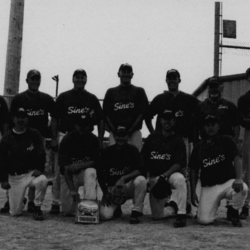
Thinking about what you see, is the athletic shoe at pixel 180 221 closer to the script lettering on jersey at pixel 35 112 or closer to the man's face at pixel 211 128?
the man's face at pixel 211 128

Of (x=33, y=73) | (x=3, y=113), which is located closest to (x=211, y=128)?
(x=33, y=73)

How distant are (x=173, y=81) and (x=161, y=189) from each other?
4.85 ft

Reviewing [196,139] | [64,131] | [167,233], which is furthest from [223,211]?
[64,131]

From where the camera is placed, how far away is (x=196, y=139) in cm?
629

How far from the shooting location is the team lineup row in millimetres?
5672

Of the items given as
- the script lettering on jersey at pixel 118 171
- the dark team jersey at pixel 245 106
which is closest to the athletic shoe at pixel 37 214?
the script lettering on jersey at pixel 118 171

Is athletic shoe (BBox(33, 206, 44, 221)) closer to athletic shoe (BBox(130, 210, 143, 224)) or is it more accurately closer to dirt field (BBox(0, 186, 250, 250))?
dirt field (BBox(0, 186, 250, 250))

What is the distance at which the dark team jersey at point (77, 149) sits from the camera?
235 inches

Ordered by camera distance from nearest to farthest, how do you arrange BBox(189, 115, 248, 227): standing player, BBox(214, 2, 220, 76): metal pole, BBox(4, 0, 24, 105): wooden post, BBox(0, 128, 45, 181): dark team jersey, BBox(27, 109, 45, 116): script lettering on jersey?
BBox(189, 115, 248, 227): standing player, BBox(0, 128, 45, 181): dark team jersey, BBox(27, 109, 45, 116): script lettering on jersey, BBox(4, 0, 24, 105): wooden post, BBox(214, 2, 220, 76): metal pole

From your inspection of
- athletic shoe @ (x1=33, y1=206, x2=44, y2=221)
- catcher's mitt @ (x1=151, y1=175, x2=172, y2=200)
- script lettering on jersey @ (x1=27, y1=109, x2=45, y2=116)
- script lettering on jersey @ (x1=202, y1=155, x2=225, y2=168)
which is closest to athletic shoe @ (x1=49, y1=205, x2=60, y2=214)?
athletic shoe @ (x1=33, y1=206, x2=44, y2=221)

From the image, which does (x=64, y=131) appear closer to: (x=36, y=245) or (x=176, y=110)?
(x=176, y=110)

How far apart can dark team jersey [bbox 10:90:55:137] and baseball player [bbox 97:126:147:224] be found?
1.06 m

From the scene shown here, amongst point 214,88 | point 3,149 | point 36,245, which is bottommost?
point 36,245

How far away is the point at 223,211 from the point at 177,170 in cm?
139
